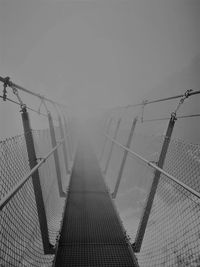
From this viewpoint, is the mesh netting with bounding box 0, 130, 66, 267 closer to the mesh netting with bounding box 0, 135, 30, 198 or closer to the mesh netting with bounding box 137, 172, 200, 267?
the mesh netting with bounding box 0, 135, 30, 198

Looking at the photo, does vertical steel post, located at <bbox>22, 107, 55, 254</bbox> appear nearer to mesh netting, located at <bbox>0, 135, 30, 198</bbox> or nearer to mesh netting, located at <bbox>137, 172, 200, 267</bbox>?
mesh netting, located at <bbox>0, 135, 30, 198</bbox>

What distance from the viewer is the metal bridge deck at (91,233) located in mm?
2814

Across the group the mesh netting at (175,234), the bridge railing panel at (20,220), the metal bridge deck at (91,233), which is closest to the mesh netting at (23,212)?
the bridge railing panel at (20,220)

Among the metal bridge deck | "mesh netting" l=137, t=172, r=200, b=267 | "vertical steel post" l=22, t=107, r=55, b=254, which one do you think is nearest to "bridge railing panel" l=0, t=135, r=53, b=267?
"vertical steel post" l=22, t=107, r=55, b=254

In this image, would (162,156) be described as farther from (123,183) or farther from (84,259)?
(123,183)

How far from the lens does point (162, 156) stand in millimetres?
3082

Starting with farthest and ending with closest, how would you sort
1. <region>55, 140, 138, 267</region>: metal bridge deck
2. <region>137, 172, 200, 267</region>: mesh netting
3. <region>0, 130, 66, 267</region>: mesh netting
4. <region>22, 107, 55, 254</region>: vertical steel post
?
<region>137, 172, 200, 267</region>: mesh netting, <region>55, 140, 138, 267</region>: metal bridge deck, <region>22, 107, 55, 254</region>: vertical steel post, <region>0, 130, 66, 267</region>: mesh netting

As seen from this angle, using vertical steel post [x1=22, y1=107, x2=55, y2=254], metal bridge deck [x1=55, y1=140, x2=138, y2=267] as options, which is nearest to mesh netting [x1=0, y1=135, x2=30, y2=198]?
vertical steel post [x1=22, y1=107, x2=55, y2=254]

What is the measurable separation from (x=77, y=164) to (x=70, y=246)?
16.7 ft

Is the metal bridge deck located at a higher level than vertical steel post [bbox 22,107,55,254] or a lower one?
lower

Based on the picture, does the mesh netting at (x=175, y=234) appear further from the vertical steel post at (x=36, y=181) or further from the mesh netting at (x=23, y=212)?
the mesh netting at (x=23, y=212)

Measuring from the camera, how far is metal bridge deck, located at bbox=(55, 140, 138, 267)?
111 inches

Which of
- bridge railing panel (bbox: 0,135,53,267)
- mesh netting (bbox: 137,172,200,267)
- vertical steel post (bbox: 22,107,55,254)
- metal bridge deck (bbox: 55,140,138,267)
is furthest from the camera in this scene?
mesh netting (bbox: 137,172,200,267)

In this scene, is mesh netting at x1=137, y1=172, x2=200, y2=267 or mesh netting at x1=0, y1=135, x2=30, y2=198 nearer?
mesh netting at x1=0, y1=135, x2=30, y2=198
